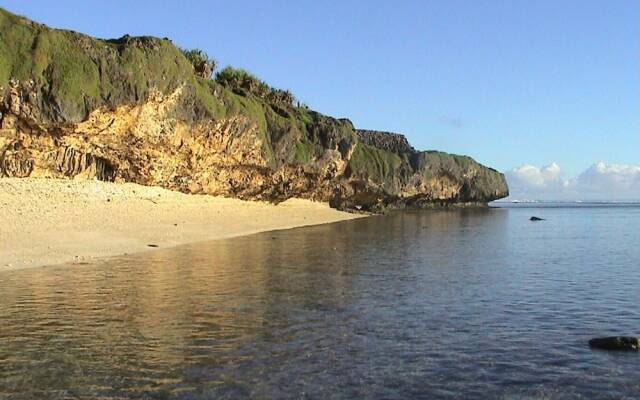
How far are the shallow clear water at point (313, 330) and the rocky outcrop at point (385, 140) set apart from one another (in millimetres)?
106086

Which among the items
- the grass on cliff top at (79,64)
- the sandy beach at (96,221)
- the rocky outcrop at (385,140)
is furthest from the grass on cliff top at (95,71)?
the rocky outcrop at (385,140)

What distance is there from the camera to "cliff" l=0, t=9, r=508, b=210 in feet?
113

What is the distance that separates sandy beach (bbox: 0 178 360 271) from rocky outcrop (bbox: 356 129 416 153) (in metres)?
79.3

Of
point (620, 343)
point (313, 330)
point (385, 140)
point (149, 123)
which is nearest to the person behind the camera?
point (620, 343)

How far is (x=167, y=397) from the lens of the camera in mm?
8234

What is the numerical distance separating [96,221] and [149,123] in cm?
1272

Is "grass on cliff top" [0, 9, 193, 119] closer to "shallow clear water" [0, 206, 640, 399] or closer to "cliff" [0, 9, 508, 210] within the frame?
"cliff" [0, 9, 508, 210]

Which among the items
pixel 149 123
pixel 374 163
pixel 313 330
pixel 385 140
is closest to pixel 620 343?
→ pixel 313 330

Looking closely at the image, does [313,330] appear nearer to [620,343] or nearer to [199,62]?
[620,343]

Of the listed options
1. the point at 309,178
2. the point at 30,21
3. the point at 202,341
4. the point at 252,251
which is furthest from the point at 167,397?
the point at 309,178

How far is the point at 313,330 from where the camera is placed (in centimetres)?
1236

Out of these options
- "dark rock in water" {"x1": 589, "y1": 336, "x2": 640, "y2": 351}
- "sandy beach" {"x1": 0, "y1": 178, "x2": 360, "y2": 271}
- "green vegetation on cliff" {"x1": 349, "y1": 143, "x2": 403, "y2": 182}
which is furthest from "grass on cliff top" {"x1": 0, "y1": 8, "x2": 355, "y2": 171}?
"green vegetation on cliff" {"x1": 349, "y1": 143, "x2": 403, "y2": 182}

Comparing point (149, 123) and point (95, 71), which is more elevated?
point (95, 71)

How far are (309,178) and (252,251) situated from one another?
45.4 metres
